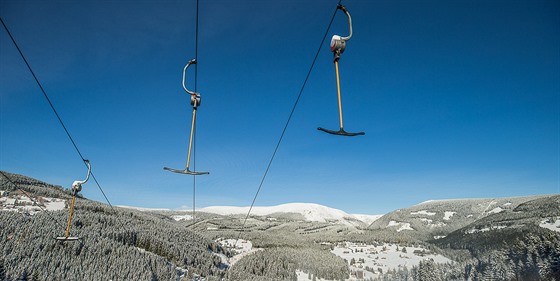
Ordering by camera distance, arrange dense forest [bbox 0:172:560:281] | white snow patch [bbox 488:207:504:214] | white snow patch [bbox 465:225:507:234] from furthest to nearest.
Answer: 1. white snow patch [bbox 488:207:504:214]
2. white snow patch [bbox 465:225:507:234]
3. dense forest [bbox 0:172:560:281]

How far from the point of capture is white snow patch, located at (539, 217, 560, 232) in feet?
191

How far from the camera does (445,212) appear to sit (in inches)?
5217

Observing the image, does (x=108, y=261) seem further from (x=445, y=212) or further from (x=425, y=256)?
(x=445, y=212)

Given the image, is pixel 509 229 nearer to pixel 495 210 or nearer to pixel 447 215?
pixel 495 210

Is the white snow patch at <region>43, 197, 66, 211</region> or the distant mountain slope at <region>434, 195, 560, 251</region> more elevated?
the white snow patch at <region>43, 197, 66, 211</region>

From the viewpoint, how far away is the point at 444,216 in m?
127

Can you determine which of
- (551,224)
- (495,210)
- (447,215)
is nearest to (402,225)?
(447,215)

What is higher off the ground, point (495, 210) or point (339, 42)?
point (339, 42)

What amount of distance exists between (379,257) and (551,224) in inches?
1502

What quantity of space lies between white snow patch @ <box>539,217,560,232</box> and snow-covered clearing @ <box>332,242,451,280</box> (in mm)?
22370

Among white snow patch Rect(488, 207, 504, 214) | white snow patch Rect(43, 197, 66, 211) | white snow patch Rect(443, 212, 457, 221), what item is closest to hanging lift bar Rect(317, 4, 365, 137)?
white snow patch Rect(43, 197, 66, 211)

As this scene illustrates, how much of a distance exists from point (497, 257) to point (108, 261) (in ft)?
192

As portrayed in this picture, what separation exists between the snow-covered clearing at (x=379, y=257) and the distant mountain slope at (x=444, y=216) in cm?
3714

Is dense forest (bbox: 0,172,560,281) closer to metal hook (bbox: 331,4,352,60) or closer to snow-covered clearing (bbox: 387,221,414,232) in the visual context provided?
metal hook (bbox: 331,4,352,60)
